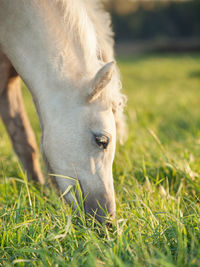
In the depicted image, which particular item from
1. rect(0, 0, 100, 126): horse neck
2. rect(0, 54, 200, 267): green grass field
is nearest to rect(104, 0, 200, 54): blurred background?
rect(0, 54, 200, 267): green grass field

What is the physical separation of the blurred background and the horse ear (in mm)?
23981

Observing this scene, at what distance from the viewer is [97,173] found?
5.59ft

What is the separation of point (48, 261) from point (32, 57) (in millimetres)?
1232

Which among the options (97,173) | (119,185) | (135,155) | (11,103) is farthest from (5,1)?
(135,155)

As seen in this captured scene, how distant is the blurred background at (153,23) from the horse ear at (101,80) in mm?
23981

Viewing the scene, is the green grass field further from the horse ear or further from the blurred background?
the blurred background

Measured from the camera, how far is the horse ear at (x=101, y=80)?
1.58 m

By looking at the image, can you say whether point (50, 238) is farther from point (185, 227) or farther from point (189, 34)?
point (189, 34)

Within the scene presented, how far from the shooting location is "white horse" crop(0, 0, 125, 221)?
1.70 m

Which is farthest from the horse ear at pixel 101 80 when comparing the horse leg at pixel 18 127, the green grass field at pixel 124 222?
the horse leg at pixel 18 127

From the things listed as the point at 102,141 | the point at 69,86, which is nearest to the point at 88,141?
the point at 102,141

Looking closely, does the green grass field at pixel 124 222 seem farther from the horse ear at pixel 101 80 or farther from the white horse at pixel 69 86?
the horse ear at pixel 101 80

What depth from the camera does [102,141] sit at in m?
1.69

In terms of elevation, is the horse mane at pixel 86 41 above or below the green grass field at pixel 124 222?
above
